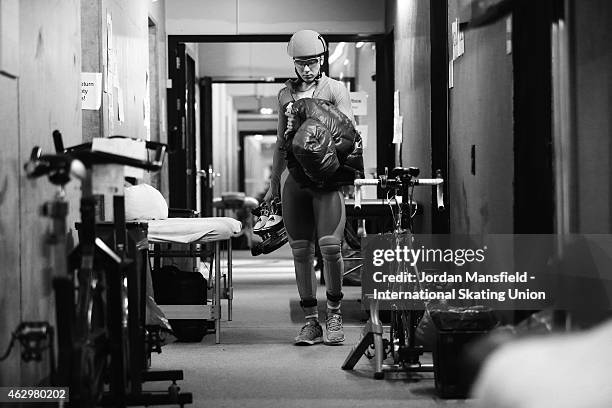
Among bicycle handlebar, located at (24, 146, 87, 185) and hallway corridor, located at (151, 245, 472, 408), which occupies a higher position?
bicycle handlebar, located at (24, 146, 87, 185)

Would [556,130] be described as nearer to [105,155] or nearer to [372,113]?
[105,155]

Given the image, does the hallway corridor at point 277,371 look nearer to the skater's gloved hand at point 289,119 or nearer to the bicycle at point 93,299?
the bicycle at point 93,299

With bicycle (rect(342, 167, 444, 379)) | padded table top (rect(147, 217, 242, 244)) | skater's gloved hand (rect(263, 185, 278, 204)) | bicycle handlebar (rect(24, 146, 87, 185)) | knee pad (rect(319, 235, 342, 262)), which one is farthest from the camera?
skater's gloved hand (rect(263, 185, 278, 204))

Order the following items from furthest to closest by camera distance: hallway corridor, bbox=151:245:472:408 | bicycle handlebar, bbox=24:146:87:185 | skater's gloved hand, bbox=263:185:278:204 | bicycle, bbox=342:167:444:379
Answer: skater's gloved hand, bbox=263:185:278:204, bicycle, bbox=342:167:444:379, hallway corridor, bbox=151:245:472:408, bicycle handlebar, bbox=24:146:87:185

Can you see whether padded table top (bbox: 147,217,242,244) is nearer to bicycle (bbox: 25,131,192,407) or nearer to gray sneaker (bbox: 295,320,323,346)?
gray sneaker (bbox: 295,320,323,346)

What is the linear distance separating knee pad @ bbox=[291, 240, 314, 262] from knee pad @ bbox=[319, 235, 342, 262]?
10 cm

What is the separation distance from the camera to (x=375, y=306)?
4.27 metres

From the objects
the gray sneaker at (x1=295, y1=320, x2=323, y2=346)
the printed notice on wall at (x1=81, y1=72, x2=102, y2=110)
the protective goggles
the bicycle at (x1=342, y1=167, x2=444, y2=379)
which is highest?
the protective goggles

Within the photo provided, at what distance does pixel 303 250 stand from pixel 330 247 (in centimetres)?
17

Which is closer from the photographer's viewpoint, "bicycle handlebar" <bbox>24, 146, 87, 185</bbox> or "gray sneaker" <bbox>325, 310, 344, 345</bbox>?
"bicycle handlebar" <bbox>24, 146, 87, 185</bbox>

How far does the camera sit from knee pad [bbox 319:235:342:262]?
5.02 m

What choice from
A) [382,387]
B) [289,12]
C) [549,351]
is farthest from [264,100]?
[549,351]

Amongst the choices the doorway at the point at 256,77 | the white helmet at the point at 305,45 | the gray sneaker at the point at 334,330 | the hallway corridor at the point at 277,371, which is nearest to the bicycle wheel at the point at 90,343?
the hallway corridor at the point at 277,371

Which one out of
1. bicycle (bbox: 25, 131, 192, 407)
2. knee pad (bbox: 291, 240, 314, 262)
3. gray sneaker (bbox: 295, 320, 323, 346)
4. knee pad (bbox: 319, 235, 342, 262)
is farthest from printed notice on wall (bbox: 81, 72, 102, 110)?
bicycle (bbox: 25, 131, 192, 407)
